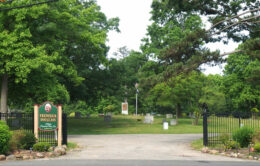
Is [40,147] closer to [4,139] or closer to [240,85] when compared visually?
[4,139]

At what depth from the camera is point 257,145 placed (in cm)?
1443

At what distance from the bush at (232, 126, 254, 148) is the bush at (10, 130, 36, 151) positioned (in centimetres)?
988

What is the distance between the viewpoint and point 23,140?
15.4 metres

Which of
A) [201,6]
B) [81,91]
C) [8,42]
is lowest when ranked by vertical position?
[81,91]

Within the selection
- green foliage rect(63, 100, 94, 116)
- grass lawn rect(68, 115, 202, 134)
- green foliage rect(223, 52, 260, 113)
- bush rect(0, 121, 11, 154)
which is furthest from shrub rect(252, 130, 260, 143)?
green foliage rect(63, 100, 94, 116)

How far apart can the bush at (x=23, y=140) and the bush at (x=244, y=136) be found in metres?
9.88

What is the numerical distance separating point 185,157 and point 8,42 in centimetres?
1353

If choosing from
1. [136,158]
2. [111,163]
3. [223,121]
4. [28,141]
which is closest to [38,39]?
[28,141]

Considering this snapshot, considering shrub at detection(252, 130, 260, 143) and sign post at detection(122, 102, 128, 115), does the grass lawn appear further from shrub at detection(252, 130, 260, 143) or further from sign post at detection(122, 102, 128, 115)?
sign post at detection(122, 102, 128, 115)

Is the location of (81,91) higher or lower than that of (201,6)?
lower

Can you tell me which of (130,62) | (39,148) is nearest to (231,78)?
(130,62)

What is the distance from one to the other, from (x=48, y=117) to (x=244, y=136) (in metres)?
9.72

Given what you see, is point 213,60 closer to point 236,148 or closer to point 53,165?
point 236,148

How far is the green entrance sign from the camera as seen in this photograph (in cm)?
1672
